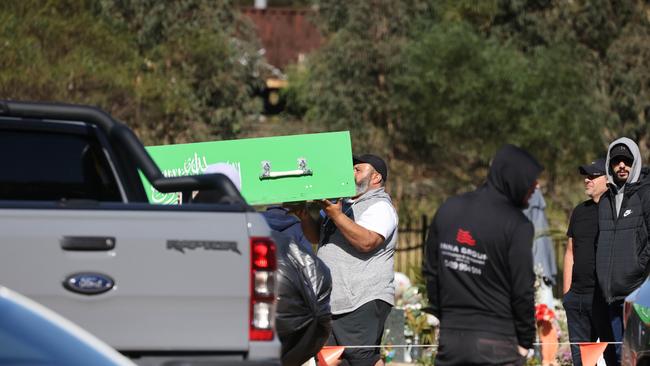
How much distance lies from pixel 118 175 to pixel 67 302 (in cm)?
159

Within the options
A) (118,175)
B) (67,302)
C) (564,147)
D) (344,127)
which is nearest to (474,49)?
(564,147)

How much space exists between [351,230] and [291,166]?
0.59 m

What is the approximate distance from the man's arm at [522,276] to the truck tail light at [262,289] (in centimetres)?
123

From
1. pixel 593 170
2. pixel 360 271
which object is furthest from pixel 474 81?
pixel 360 271

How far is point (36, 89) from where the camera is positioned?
67.2 ft

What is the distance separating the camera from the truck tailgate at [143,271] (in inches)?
246

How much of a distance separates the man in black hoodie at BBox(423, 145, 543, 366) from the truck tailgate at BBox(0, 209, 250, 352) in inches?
47.0

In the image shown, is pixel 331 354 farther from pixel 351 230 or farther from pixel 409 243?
pixel 409 243

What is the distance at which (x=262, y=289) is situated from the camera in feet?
21.6

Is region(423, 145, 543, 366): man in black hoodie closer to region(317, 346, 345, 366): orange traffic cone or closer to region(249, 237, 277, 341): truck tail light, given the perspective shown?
region(249, 237, 277, 341): truck tail light

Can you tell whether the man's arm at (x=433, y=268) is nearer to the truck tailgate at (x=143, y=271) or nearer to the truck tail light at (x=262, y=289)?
the truck tail light at (x=262, y=289)

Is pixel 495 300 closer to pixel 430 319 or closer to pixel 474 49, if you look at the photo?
pixel 430 319

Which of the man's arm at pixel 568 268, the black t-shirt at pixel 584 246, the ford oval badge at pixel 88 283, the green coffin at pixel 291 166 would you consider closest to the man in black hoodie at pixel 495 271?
the ford oval badge at pixel 88 283

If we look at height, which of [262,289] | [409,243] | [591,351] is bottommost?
[409,243]
